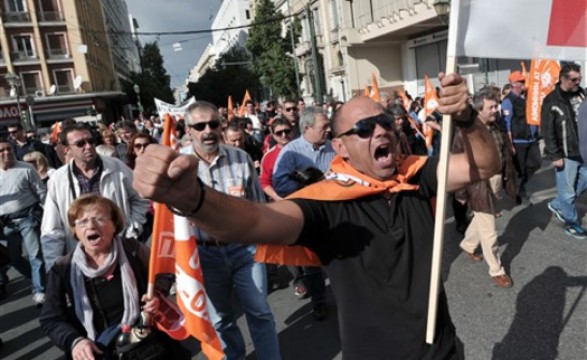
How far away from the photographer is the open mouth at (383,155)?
1.86 metres

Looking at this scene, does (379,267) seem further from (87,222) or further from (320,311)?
(320,311)

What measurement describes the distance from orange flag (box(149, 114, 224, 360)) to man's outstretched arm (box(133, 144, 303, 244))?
1010mm

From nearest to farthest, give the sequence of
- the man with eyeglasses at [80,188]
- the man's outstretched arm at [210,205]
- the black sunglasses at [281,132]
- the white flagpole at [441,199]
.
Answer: the man's outstretched arm at [210,205]
the white flagpole at [441,199]
the man with eyeglasses at [80,188]
the black sunglasses at [281,132]

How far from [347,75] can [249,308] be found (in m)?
29.8

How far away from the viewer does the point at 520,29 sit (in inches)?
72.9

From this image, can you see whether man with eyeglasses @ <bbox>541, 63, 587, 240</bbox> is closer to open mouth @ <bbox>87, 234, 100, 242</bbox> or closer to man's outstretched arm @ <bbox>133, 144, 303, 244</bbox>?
man's outstretched arm @ <bbox>133, 144, 303, 244</bbox>

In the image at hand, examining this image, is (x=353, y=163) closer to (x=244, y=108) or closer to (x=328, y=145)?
(x=328, y=145)

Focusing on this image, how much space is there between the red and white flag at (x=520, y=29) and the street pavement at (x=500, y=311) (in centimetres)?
219

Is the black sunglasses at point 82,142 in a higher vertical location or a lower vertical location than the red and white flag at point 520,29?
lower

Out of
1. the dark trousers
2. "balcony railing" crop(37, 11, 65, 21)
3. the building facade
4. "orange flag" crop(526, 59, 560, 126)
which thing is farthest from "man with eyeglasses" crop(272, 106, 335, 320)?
"balcony railing" crop(37, 11, 65, 21)

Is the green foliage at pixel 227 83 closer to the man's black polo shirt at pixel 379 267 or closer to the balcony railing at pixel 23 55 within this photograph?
the balcony railing at pixel 23 55

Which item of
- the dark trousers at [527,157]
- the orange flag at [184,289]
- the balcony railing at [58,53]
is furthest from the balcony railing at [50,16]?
the orange flag at [184,289]

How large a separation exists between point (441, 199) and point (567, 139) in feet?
14.0

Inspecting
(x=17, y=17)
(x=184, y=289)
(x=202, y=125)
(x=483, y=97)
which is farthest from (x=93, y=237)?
(x=17, y=17)
